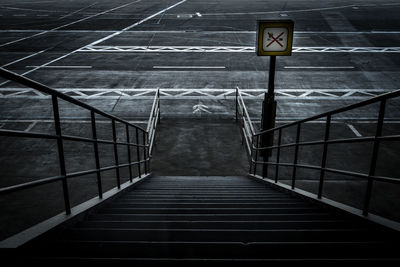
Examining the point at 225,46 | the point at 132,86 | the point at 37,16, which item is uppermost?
the point at 37,16

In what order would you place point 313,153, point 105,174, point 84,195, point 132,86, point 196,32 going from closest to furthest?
point 84,195
point 105,174
point 313,153
point 132,86
point 196,32

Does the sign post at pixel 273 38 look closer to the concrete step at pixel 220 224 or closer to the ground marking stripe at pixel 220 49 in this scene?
the concrete step at pixel 220 224

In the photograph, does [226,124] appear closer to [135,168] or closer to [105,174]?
[135,168]

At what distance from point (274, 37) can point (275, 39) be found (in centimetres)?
5

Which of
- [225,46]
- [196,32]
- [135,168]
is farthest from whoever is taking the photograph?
[196,32]

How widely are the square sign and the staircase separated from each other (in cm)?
484

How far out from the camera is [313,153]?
10.1m

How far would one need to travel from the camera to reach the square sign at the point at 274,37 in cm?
808

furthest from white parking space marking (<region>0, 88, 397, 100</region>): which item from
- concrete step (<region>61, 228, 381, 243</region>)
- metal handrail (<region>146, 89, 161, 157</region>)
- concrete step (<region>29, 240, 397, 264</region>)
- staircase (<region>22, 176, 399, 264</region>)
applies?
concrete step (<region>29, 240, 397, 264</region>)

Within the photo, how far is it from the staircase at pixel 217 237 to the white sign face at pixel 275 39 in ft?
15.9

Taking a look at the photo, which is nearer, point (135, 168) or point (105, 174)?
point (105, 174)

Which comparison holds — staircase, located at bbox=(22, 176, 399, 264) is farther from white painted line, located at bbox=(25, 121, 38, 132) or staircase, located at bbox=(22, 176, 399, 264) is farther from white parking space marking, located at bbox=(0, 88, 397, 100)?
white parking space marking, located at bbox=(0, 88, 397, 100)

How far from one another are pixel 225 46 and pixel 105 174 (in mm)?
17932

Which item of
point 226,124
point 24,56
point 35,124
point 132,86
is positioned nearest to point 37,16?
point 24,56
